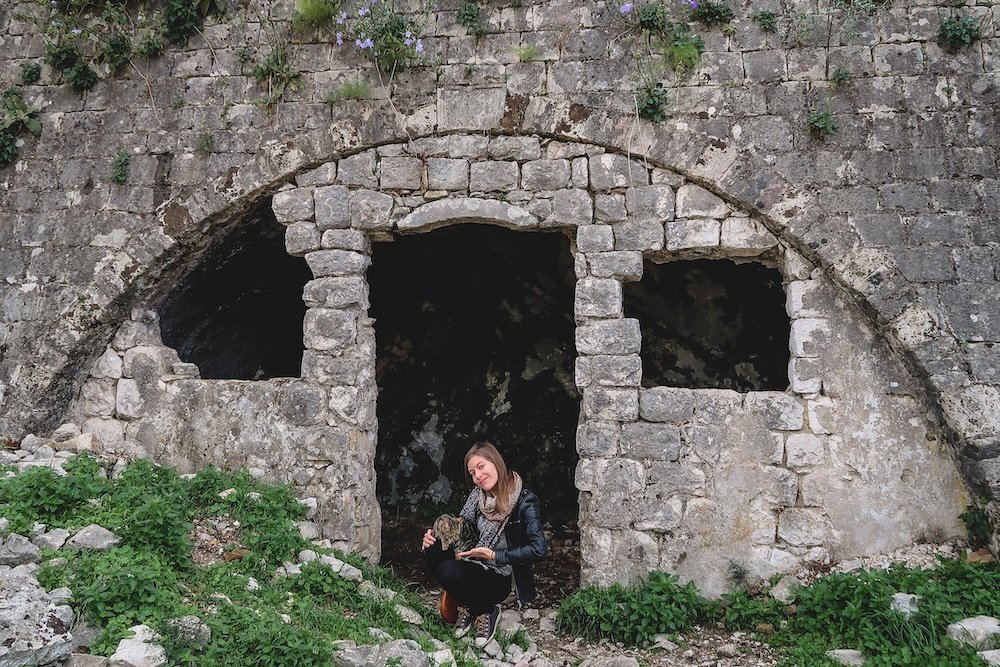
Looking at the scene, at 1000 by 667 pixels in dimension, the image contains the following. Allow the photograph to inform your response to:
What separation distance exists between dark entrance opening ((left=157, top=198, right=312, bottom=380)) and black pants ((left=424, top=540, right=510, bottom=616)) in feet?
9.27

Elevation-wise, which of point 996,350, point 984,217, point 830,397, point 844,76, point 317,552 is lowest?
point 317,552

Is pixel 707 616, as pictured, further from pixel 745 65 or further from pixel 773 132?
pixel 745 65

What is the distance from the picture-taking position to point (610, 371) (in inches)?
190

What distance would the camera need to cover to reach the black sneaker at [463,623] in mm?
4527

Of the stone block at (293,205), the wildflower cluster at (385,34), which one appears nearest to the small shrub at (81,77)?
the stone block at (293,205)

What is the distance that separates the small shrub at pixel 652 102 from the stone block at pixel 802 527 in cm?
259

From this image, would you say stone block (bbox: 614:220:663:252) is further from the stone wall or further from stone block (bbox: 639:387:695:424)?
stone block (bbox: 639:387:695:424)

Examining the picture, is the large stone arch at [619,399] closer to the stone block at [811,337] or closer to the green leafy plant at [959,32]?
the stone block at [811,337]

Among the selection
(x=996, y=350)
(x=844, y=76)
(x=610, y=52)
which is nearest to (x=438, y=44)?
(x=610, y=52)

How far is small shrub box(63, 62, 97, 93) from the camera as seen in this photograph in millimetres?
5555

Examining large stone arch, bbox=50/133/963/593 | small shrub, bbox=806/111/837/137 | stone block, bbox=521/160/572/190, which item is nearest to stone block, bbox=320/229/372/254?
large stone arch, bbox=50/133/963/593

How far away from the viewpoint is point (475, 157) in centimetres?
511

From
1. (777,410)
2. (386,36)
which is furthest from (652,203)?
(386,36)

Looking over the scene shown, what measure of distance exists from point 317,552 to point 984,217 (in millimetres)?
4495
